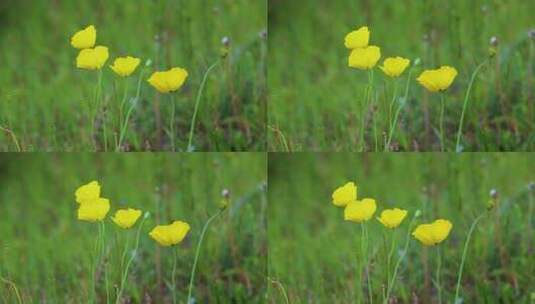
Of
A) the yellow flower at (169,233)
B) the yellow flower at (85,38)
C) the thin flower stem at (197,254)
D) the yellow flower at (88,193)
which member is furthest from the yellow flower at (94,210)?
the yellow flower at (85,38)

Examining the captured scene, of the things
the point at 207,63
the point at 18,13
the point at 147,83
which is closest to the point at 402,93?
the point at 207,63

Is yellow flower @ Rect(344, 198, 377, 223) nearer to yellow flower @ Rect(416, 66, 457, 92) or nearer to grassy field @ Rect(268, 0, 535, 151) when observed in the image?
grassy field @ Rect(268, 0, 535, 151)

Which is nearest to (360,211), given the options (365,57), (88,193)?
(365,57)

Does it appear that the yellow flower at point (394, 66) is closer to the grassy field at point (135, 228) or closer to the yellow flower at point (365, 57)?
the yellow flower at point (365, 57)

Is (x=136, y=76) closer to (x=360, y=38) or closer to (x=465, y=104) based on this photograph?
(x=360, y=38)

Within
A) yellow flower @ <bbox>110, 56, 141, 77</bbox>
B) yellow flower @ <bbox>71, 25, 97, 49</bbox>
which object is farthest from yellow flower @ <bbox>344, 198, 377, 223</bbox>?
yellow flower @ <bbox>71, 25, 97, 49</bbox>

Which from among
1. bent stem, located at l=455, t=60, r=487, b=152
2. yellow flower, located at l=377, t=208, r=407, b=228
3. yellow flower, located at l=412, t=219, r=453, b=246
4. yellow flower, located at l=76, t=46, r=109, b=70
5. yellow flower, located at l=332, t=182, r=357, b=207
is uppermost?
yellow flower, located at l=76, t=46, r=109, b=70
